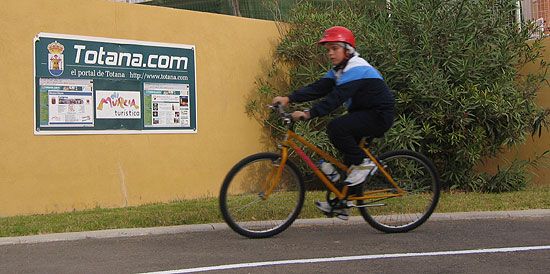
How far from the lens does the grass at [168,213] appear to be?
7254mm

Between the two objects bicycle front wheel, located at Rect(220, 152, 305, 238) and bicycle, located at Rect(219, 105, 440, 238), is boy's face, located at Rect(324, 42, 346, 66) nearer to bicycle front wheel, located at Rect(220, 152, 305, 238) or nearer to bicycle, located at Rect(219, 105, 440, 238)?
bicycle, located at Rect(219, 105, 440, 238)

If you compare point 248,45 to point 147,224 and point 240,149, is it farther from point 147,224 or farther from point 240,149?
point 147,224

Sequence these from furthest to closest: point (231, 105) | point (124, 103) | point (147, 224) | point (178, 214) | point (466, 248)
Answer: point (231, 105), point (124, 103), point (178, 214), point (147, 224), point (466, 248)

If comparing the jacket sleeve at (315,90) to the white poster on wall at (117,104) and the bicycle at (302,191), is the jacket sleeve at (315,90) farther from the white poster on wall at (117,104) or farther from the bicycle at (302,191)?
the white poster on wall at (117,104)

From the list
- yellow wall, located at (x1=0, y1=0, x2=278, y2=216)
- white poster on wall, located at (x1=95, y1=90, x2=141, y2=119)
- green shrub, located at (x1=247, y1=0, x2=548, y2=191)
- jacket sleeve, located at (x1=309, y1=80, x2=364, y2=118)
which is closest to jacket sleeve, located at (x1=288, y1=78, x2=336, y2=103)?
jacket sleeve, located at (x1=309, y1=80, x2=364, y2=118)

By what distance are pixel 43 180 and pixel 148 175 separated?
1492mm

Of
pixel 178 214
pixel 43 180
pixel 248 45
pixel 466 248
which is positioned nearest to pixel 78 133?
pixel 43 180

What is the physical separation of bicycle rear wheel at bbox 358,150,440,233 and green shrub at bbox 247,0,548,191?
2.98 metres

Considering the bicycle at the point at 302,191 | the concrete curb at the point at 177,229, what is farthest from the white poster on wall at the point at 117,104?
the bicycle at the point at 302,191

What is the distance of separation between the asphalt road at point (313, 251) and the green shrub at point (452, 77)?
2942 millimetres

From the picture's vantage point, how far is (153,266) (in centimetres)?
535

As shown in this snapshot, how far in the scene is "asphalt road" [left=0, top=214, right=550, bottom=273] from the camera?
525 cm

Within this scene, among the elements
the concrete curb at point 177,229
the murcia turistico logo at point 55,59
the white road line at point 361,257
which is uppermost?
the murcia turistico logo at point 55,59

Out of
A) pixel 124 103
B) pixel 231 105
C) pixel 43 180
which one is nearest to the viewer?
pixel 43 180
